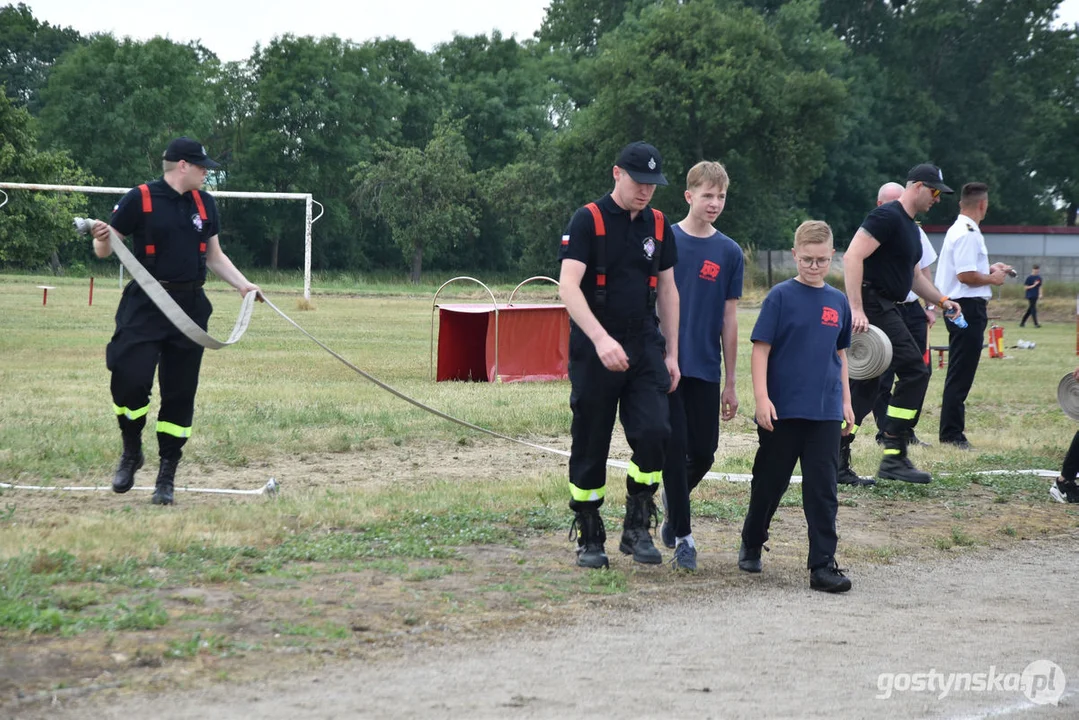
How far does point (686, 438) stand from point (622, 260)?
3.21 feet

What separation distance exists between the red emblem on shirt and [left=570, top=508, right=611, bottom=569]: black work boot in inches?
49.7

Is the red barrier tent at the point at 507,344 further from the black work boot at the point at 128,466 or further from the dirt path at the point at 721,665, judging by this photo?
the dirt path at the point at 721,665

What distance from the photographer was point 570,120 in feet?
274

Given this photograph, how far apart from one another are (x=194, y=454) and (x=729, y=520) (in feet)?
13.5

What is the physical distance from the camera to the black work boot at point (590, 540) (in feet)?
20.3

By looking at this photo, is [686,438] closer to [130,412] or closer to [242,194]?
[130,412]

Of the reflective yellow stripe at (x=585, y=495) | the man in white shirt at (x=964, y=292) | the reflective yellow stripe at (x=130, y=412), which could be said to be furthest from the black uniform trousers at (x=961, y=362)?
the reflective yellow stripe at (x=130, y=412)

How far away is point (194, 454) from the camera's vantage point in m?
9.60

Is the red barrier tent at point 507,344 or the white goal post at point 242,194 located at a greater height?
the white goal post at point 242,194

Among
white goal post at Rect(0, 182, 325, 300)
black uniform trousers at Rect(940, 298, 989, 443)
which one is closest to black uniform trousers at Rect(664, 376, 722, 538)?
black uniform trousers at Rect(940, 298, 989, 443)

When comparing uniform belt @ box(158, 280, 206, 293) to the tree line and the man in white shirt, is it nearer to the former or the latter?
the man in white shirt

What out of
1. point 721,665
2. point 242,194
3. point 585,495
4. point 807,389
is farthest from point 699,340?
point 242,194

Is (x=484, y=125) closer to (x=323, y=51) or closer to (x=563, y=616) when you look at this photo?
(x=323, y=51)

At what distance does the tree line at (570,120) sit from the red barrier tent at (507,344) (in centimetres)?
4944
